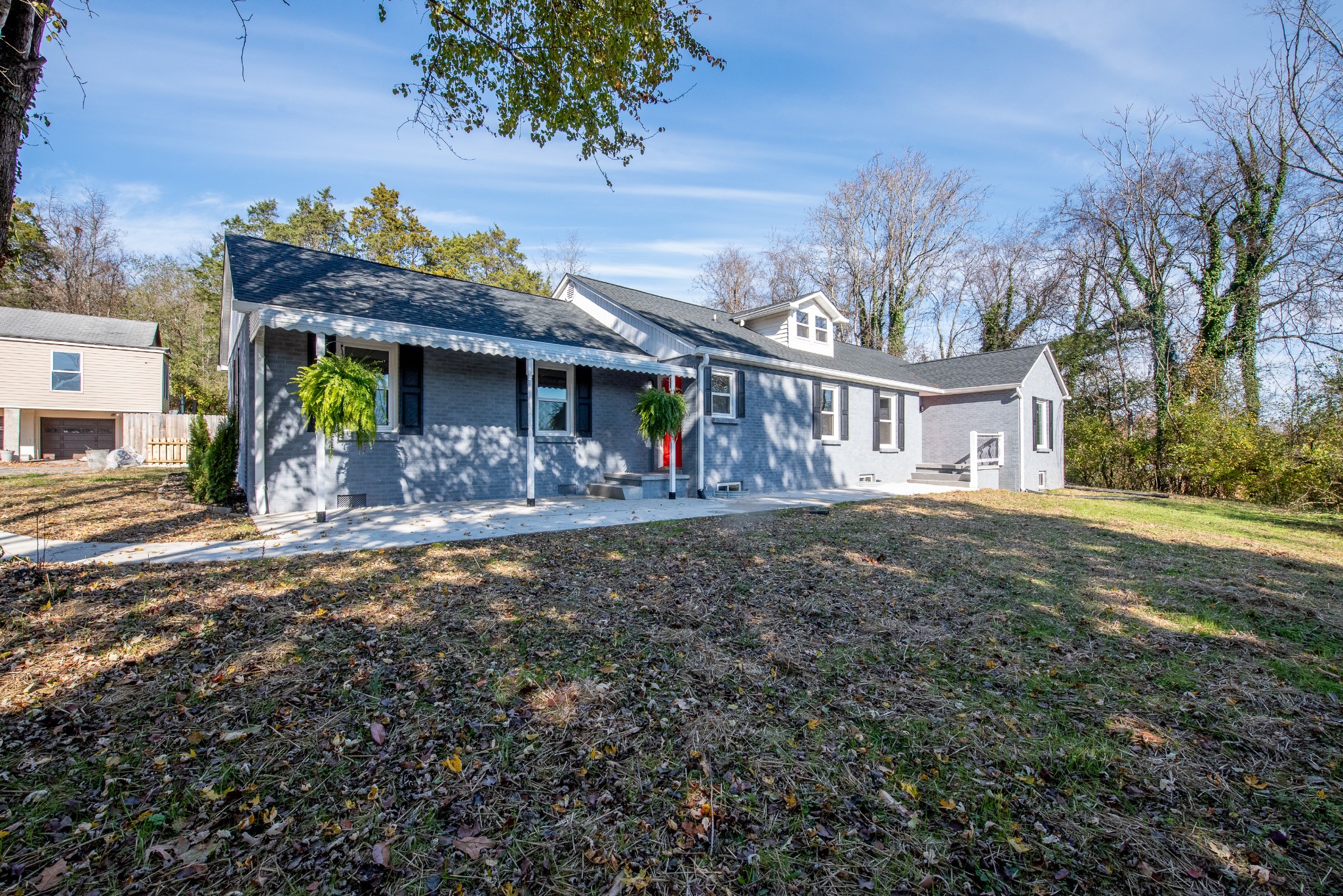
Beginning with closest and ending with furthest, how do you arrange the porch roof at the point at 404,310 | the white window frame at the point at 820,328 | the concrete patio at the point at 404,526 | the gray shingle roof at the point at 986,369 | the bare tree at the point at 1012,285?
the concrete patio at the point at 404,526 → the porch roof at the point at 404,310 → the white window frame at the point at 820,328 → the gray shingle roof at the point at 986,369 → the bare tree at the point at 1012,285

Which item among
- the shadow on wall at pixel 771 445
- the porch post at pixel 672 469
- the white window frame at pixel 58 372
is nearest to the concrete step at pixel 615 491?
the porch post at pixel 672 469

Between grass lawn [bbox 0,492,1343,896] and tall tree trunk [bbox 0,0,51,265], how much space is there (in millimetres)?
2736

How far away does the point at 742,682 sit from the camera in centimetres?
327

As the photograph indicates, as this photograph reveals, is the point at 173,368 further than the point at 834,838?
Yes

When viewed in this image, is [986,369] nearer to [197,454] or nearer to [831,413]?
[831,413]

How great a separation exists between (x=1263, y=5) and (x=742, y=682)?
1772 cm

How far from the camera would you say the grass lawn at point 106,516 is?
256 inches

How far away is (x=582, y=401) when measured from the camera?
1130 centimetres

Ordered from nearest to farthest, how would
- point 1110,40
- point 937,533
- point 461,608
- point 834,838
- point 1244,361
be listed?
point 834,838 < point 461,608 < point 937,533 < point 1110,40 < point 1244,361

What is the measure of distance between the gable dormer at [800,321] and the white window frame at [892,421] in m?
2.13

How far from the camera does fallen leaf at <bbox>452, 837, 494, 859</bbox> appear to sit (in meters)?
1.96

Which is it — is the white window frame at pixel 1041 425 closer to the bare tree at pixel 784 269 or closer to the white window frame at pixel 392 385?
the bare tree at pixel 784 269

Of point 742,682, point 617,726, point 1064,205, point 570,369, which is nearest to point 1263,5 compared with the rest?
point 1064,205

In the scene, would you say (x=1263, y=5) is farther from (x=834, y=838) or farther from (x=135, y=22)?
(x=135, y=22)
